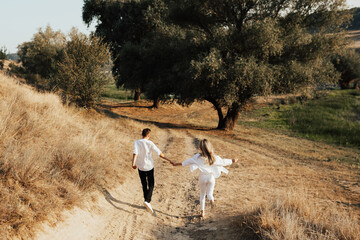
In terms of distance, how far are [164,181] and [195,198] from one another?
173cm

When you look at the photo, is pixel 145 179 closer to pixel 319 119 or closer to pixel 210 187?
pixel 210 187

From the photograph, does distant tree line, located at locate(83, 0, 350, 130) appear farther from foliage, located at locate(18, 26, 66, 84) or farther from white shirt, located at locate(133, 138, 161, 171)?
foliage, located at locate(18, 26, 66, 84)

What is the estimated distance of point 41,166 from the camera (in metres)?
5.20

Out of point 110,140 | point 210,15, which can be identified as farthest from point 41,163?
point 210,15

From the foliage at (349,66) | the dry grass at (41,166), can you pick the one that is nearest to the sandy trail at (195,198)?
the dry grass at (41,166)

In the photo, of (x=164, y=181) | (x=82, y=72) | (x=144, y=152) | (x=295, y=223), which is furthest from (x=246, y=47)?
(x=295, y=223)

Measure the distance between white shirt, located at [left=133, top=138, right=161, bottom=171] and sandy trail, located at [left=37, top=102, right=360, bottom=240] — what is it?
1201mm

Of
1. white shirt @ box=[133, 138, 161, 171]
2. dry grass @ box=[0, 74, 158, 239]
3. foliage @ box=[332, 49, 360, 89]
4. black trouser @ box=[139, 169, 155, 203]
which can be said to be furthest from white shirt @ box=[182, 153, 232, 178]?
foliage @ box=[332, 49, 360, 89]

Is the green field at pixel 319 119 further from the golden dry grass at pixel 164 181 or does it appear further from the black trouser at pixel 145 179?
the black trouser at pixel 145 179

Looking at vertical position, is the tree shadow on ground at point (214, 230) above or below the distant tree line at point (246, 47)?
below

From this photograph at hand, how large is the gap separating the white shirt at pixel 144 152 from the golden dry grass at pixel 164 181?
1343 millimetres

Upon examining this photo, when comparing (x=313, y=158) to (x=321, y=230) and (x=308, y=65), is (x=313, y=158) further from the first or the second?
(x=321, y=230)

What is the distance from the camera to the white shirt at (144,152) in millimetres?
5996

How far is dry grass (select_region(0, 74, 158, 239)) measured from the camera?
4193 mm
